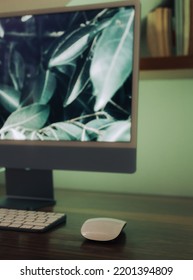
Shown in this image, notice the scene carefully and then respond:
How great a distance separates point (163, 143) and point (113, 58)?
0.41 metres

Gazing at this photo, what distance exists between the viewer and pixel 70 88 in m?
0.92

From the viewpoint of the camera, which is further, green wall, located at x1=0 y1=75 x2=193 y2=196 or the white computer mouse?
green wall, located at x1=0 y1=75 x2=193 y2=196

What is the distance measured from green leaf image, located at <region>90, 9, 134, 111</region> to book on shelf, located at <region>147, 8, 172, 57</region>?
8.1 inches

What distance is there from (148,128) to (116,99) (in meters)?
0.35

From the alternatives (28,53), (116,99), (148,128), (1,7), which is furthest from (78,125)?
(1,7)

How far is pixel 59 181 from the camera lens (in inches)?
51.9

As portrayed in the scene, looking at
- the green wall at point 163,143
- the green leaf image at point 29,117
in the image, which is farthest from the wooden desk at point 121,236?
the green leaf image at point 29,117

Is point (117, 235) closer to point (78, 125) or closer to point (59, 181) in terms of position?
point (78, 125)

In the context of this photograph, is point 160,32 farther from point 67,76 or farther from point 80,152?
point 80,152

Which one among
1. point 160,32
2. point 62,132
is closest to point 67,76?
point 62,132

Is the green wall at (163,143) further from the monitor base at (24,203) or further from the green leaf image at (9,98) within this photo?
the green leaf image at (9,98)

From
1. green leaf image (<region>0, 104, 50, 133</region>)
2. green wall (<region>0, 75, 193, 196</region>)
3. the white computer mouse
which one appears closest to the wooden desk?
the white computer mouse

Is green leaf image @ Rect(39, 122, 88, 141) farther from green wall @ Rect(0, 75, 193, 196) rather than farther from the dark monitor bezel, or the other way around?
green wall @ Rect(0, 75, 193, 196)

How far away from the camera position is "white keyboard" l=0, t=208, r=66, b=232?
0.77m
